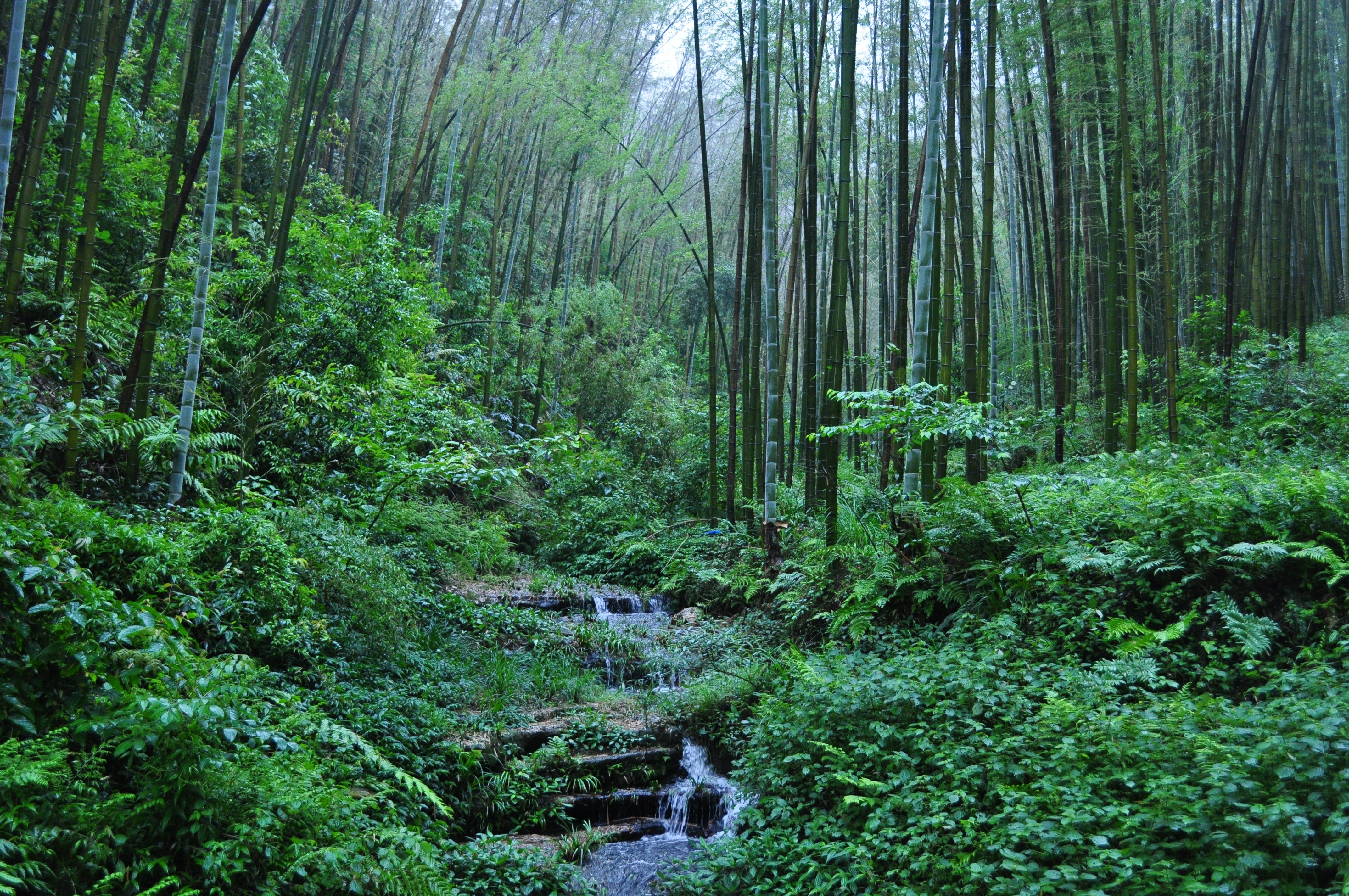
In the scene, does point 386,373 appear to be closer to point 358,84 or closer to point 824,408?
point 824,408

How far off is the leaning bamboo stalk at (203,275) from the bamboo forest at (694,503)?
31 mm

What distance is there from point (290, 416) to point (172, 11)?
6523mm

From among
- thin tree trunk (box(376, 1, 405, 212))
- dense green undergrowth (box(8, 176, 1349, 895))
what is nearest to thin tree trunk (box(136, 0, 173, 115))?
dense green undergrowth (box(8, 176, 1349, 895))

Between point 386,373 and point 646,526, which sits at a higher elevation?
point 386,373

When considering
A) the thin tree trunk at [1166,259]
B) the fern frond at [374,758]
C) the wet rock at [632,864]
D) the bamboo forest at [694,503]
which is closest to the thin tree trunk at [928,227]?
the bamboo forest at [694,503]

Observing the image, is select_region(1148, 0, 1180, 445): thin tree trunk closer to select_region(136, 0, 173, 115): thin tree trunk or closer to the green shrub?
the green shrub

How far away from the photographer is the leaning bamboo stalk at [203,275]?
14.5ft

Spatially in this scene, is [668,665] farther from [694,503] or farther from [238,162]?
[238,162]

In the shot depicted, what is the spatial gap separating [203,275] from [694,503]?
22.3 feet

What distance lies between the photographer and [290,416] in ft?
19.3

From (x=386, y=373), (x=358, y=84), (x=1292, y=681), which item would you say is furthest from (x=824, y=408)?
(x=358, y=84)

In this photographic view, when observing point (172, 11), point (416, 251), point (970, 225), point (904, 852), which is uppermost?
point (172, 11)

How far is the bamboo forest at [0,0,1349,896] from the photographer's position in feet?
8.02

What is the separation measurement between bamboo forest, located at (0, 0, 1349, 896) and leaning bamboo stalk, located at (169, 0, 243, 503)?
3 cm
